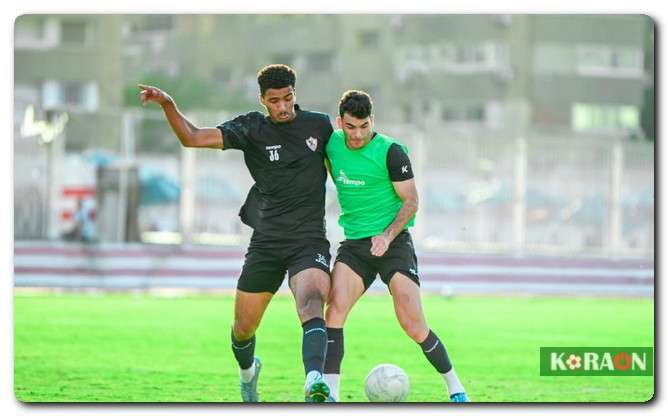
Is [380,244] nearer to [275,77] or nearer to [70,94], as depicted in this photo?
[275,77]

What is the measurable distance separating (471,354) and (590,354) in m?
2.86

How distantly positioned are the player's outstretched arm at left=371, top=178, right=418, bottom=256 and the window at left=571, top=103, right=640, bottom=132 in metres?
19.4

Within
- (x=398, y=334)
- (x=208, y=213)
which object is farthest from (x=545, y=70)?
(x=398, y=334)

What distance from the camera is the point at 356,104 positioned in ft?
31.0

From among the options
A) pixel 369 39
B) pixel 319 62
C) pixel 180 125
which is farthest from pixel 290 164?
pixel 369 39

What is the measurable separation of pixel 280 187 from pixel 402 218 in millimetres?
789

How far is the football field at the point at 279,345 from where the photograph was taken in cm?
1100

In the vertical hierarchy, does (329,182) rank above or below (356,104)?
below

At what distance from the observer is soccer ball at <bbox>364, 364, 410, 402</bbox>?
10.2 metres

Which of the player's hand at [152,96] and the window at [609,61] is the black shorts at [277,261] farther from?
the window at [609,61]

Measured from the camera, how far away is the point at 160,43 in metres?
34.1

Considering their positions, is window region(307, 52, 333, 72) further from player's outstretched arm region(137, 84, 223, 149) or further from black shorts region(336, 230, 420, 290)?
player's outstretched arm region(137, 84, 223, 149)

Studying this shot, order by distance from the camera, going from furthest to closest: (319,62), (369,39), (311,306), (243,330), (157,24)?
(369,39) < (319,62) < (157,24) < (243,330) < (311,306)

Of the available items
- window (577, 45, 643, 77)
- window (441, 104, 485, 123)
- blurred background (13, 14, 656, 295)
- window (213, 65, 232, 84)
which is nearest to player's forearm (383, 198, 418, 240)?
blurred background (13, 14, 656, 295)
